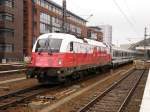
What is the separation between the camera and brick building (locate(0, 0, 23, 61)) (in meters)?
62.8

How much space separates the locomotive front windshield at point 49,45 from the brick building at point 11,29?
145 feet

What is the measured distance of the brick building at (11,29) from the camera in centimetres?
6284

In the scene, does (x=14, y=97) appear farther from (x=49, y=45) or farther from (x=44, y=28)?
(x=44, y=28)

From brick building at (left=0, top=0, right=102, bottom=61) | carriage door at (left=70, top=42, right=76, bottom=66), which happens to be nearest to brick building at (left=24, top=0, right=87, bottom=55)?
brick building at (left=0, top=0, right=102, bottom=61)

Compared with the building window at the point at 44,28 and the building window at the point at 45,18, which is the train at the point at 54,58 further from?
the building window at the point at 45,18

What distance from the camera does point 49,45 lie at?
19.2m

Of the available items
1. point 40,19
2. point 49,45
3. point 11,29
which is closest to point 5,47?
point 11,29

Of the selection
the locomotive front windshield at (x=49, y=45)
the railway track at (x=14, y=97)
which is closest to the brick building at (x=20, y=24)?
the locomotive front windshield at (x=49, y=45)

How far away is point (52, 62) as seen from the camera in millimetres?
18641

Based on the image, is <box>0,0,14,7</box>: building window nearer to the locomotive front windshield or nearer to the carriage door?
the carriage door

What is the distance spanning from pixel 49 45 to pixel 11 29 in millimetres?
47697

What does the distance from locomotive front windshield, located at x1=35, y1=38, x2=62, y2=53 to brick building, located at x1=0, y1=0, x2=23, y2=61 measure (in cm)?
4426

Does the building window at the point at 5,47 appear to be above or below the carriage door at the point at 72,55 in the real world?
above

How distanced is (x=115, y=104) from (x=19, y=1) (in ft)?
185
